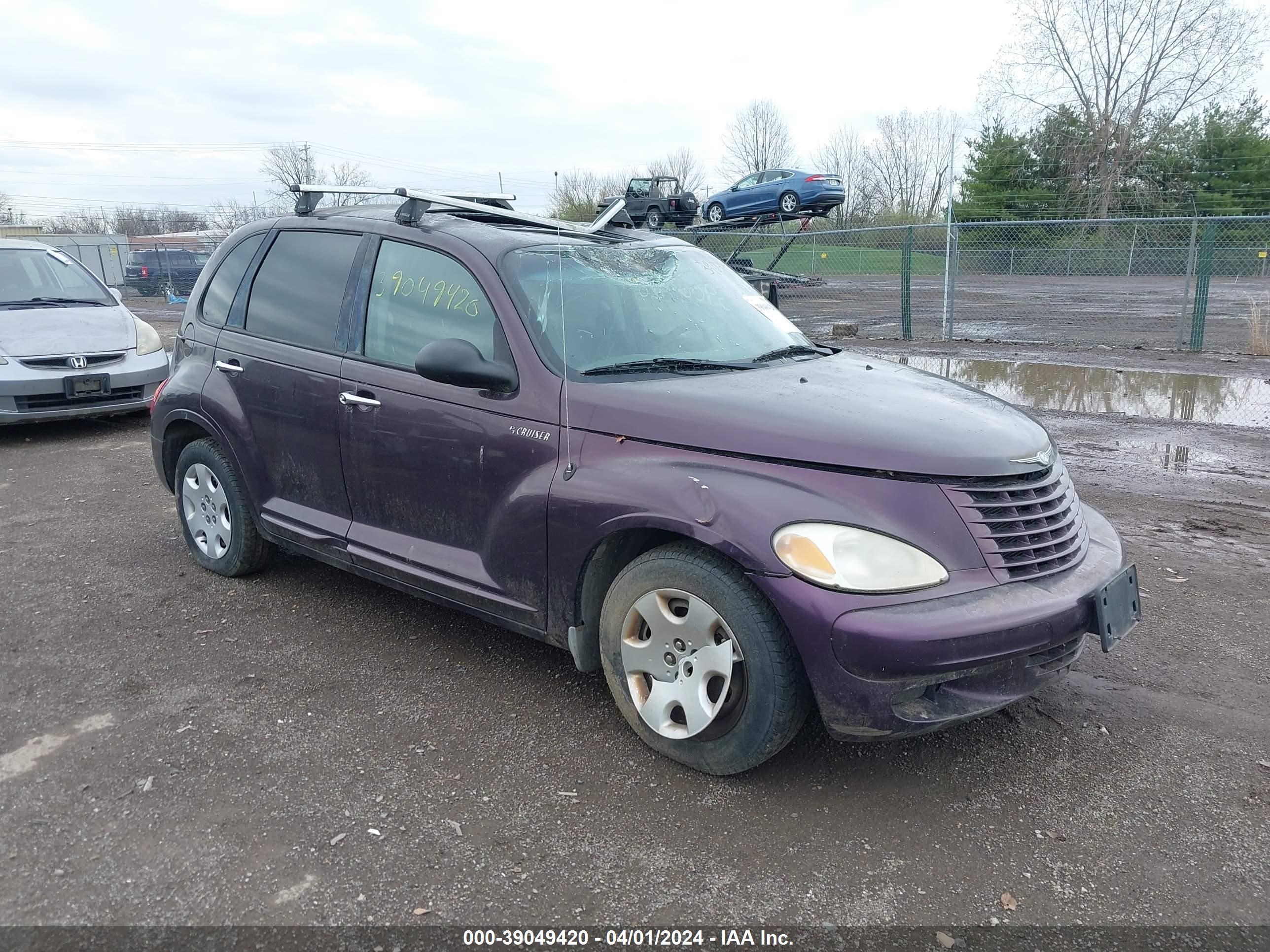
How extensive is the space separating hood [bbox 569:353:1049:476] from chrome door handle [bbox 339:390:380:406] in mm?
985

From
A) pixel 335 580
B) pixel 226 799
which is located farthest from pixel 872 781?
pixel 335 580

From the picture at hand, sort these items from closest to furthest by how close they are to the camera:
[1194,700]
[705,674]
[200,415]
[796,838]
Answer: [796,838] < [705,674] < [1194,700] < [200,415]

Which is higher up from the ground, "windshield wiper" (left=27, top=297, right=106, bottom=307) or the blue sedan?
the blue sedan

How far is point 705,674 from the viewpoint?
10.1 feet

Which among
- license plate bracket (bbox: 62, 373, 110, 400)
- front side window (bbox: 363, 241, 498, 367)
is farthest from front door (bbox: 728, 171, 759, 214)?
front side window (bbox: 363, 241, 498, 367)

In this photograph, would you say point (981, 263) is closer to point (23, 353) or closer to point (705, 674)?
point (23, 353)

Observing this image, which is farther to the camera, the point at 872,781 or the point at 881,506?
the point at 872,781

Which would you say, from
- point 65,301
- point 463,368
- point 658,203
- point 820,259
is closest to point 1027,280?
point 820,259

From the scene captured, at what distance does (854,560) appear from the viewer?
2.83 m

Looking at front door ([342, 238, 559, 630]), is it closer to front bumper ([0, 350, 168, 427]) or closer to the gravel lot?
the gravel lot

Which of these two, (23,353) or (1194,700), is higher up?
(23,353)

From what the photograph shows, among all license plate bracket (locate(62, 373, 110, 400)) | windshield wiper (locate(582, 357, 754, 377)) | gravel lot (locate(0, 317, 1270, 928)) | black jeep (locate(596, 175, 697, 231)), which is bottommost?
gravel lot (locate(0, 317, 1270, 928))

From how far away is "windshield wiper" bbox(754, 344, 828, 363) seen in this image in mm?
3939

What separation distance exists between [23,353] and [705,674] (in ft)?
25.4
